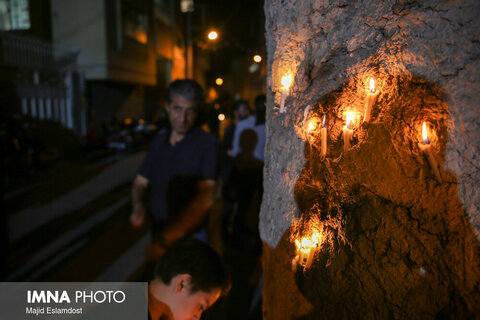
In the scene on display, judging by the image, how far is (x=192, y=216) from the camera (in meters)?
2.40

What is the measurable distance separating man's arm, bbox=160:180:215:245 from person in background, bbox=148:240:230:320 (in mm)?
736

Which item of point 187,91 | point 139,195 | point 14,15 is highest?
point 14,15

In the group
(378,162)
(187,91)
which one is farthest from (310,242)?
(187,91)

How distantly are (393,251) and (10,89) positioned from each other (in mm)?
13844

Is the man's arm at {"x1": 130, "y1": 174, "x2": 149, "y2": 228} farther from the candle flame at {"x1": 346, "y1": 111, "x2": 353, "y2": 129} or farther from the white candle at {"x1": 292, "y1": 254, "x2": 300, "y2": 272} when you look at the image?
the candle flame at {"x1": 346, "y1": 111, "x2": 353, "y2": 129}

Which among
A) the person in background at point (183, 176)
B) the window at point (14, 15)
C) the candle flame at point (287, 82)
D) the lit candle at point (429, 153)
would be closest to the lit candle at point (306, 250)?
the lit candle at point (429, 153)

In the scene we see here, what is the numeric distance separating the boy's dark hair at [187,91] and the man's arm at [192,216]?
27.2 inches

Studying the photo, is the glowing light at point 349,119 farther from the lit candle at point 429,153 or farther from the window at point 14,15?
the window at point 14,15

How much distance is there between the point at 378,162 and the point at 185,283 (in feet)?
3.45

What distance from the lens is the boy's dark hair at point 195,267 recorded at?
1.53m

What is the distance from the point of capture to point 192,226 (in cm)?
241

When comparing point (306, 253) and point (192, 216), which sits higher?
point (306, 253)

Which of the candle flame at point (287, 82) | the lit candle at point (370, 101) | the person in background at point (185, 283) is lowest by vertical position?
the person in background at point (185, 283)

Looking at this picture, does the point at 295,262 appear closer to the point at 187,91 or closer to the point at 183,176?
the point at 183,176
